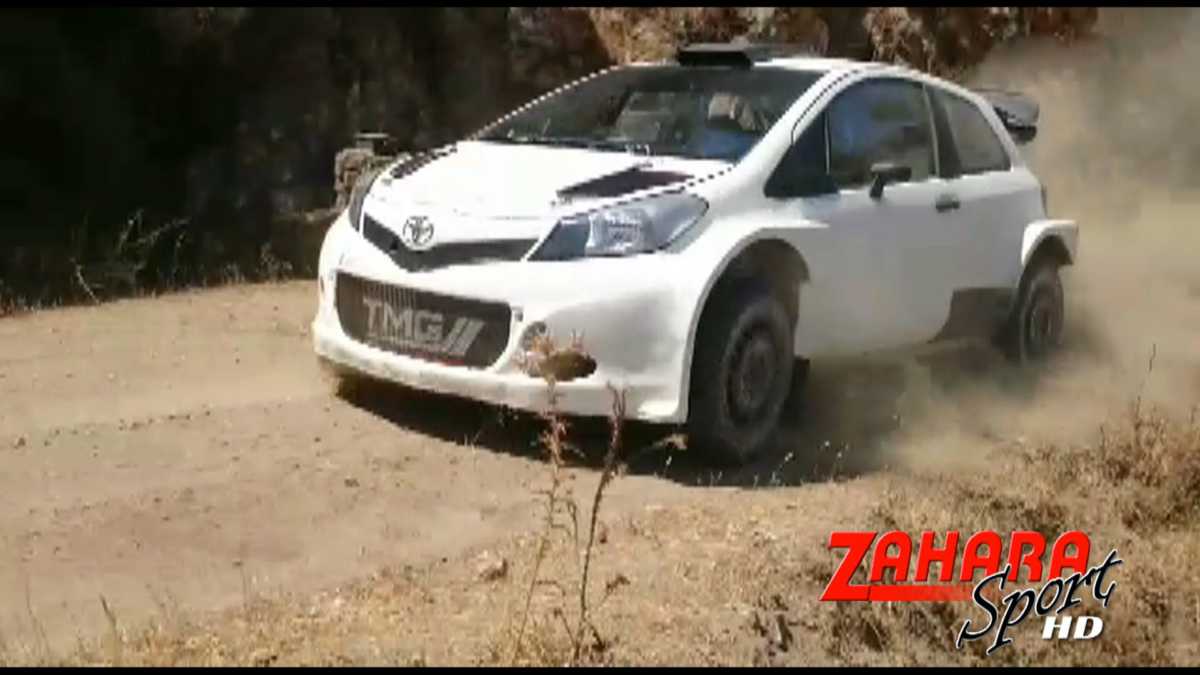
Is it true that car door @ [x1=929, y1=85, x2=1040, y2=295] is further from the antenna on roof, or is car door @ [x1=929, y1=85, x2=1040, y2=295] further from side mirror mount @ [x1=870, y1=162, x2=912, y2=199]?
the antenna on roof

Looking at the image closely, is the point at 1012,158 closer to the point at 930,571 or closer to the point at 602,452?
the point at 602,452

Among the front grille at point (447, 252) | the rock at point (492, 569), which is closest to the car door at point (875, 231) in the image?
the front grille at point (447, 252)

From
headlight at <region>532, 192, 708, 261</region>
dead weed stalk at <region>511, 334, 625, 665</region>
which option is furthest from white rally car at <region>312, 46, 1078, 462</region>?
dead weed stalk at <region>511, 334, 625, 665</region>

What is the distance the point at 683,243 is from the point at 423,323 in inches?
41.9

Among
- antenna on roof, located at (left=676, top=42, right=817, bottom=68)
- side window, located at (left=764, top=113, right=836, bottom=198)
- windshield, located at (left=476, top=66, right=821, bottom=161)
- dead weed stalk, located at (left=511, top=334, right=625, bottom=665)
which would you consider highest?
antenna on roof, located at (left=676, top=42, right=817, bottom=68)

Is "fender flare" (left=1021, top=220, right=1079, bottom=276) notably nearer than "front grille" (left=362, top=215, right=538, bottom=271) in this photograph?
No

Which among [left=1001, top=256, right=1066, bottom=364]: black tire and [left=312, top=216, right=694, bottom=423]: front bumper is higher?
[left=312, top=216, right=694, bottom=423]: front bumper

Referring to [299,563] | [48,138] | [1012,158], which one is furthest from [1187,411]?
[48,138]

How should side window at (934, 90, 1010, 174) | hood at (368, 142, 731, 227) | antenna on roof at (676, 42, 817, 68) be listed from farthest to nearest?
side window at (934, 90, 1010, 174) < antenna on roof at (676, 42, 817, 68) < hood at (368, 142, 731, 227)

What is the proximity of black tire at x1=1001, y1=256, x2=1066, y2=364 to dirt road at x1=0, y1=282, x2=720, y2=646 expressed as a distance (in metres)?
2.90

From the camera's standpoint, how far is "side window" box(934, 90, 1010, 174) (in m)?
8.14

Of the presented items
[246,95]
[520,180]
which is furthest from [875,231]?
[246,95]

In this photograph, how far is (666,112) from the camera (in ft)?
24.1

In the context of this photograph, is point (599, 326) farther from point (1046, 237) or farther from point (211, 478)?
point (1046, 237)
